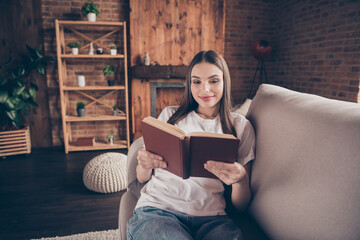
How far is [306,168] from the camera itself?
83 cm

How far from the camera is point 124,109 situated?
3941mm

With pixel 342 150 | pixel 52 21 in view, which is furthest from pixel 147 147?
pixel 52 21

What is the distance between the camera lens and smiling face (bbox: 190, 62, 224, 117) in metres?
1.17

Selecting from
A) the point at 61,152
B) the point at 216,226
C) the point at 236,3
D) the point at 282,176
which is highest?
the point at 236,3

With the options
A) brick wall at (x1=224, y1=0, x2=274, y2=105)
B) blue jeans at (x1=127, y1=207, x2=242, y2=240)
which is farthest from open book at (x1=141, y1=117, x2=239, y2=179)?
brick wall at (x1=224, y1=0, x2=274, y2=105)

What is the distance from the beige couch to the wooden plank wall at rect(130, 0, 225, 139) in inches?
105

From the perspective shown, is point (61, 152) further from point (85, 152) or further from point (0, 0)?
point (0, 0)

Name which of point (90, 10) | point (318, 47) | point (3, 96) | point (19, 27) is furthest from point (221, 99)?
point (19, 27)

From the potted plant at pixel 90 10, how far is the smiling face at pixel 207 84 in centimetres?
271

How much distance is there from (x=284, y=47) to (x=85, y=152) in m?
3.73

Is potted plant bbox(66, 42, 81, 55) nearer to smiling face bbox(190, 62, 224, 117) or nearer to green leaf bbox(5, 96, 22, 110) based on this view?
green leaf bbox(5, 96, 22, 110)

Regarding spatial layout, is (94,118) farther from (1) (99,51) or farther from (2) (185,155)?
(2) (185,155)

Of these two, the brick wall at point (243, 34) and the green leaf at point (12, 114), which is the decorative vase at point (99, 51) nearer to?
the green leaf at point (12, 114)

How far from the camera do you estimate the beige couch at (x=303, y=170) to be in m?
0.71
